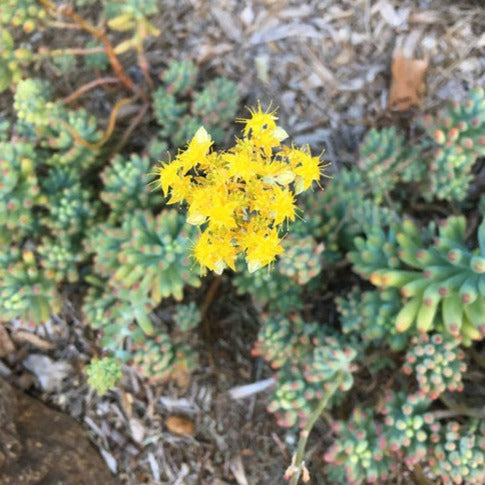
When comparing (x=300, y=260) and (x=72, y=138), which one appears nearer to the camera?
(x=300, y=260)

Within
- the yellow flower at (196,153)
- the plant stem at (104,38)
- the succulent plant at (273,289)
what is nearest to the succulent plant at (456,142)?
the succulent plant at (273,289)

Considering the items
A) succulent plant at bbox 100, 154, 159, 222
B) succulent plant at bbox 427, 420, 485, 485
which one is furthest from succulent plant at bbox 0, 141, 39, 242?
succulent plant at bbox 427, 420, 485, 485

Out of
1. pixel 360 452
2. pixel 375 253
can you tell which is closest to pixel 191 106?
pixel 375 253

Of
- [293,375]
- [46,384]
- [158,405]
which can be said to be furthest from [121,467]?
[293,375]

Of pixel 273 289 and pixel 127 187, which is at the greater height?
pixel 127 187

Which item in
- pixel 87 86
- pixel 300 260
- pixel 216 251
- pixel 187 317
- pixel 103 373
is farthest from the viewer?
pixel 87 86

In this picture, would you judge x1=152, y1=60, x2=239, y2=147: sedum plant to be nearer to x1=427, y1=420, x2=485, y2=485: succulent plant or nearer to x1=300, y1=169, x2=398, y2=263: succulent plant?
x1=300, y1=169, x2=398, y2=263: succulent plant

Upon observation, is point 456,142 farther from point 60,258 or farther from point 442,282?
point 60,258

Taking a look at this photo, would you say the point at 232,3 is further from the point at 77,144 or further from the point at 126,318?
the point at 126,318
